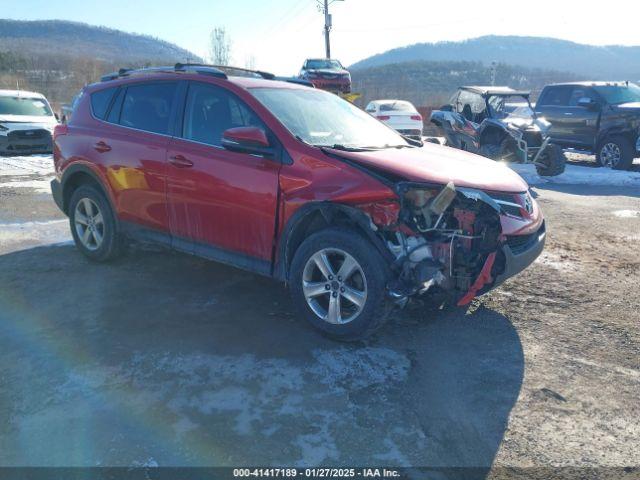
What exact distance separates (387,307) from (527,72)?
9763 centimetres

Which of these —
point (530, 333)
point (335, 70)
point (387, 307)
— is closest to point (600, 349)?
point (530, 333)

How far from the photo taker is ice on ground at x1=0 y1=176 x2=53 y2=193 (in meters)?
9.29

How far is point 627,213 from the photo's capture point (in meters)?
7.64

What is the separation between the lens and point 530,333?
3848mm

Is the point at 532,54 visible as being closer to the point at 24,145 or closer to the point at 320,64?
the point at 320,64

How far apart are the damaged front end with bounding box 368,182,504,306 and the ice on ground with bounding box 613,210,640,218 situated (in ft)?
16.1

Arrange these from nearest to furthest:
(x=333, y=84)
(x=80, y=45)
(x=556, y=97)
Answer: (x=556, y=97) → (x=333, y=84) → (x=80, y=45)

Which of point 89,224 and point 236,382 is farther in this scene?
point 89,224

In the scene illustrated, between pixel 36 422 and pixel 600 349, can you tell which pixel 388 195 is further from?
pixel 36 422

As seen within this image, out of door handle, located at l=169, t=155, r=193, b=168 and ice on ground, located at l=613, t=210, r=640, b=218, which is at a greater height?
door handle, located at l=169, t=155, r=193, b=168

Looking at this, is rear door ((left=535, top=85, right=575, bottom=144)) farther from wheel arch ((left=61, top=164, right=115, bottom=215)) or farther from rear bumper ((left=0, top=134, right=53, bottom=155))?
rear bumper ((left=0, top=134, right=53, bottom=155))

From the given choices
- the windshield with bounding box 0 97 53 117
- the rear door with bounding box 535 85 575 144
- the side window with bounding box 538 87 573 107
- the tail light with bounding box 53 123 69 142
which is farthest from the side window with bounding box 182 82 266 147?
the windshield with bounding box 0 97 53 117

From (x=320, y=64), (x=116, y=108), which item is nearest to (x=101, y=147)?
(x=116, y=108)

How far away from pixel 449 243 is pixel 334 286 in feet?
2.72
